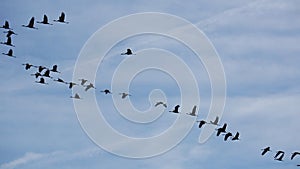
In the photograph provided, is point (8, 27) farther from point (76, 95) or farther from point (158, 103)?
point (158, 103)

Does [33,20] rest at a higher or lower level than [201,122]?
higher

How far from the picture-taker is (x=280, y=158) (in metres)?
151

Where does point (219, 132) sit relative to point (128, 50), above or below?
below

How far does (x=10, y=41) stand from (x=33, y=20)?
427cm

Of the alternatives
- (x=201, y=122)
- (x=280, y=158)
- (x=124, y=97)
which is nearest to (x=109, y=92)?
(x=124, y=97)

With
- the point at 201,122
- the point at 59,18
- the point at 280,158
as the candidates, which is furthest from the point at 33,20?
the point at 280,158

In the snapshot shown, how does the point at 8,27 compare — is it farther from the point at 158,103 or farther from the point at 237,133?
the point at 237,133

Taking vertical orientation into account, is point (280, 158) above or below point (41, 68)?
below

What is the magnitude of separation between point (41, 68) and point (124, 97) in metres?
12.4

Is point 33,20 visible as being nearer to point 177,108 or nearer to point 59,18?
point 59,18

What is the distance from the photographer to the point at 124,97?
509 feet

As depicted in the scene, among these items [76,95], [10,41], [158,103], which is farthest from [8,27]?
[158,103]

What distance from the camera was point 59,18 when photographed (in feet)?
492

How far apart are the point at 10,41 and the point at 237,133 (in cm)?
3201
